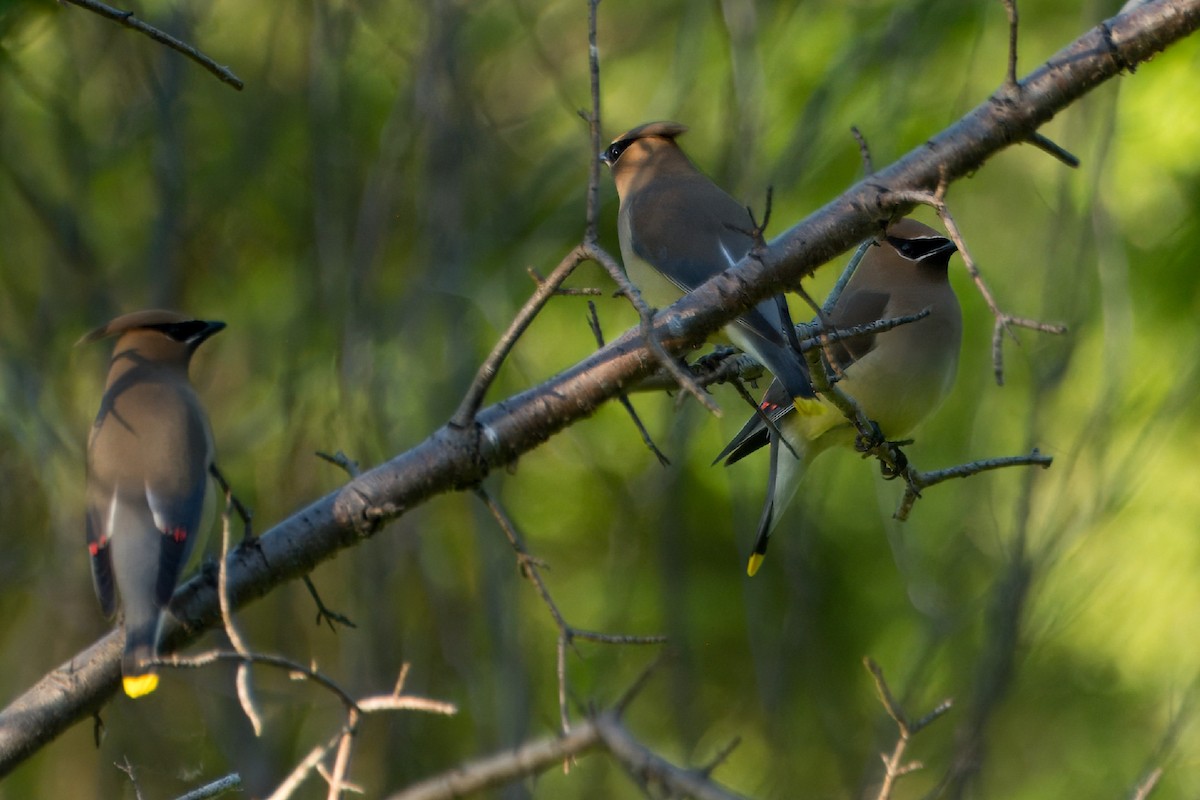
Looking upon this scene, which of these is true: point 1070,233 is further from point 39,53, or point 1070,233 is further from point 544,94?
point 39,53

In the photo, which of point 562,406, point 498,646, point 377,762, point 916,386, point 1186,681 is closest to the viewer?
point 562,406

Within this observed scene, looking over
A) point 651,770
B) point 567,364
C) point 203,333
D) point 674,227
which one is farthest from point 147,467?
point 567,364

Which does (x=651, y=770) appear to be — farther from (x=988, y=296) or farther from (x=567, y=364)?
(x=567, y=364)

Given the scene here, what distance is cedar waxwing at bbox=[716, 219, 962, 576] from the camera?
4332mm

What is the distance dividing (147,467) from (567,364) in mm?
3294

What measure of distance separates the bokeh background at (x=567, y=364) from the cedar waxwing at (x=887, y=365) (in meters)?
0.72

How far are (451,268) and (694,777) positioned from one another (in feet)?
14.5

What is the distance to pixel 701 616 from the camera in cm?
807

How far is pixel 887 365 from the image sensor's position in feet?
14.3

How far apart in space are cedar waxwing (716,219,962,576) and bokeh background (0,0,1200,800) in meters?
0.72

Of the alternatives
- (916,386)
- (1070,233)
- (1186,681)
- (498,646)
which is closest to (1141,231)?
(1070,233)

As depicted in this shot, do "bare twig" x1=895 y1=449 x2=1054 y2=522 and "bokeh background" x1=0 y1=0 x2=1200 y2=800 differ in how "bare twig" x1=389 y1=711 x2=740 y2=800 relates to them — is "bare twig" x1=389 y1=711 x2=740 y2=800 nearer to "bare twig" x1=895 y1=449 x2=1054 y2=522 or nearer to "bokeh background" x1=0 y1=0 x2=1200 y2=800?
"bare twig" x1=895 y1=449 x2=1054 y2=522

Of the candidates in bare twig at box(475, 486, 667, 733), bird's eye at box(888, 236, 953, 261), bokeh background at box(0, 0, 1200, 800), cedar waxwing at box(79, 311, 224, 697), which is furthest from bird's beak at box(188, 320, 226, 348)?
bird's eye at box(888, 236, 953, 261)

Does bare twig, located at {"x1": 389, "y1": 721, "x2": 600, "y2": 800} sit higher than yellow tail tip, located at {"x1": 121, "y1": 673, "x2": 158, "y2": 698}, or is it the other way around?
yellow tail tip, located at {"x1": 121, "y1": 673, "x2": 158, "y2": 698}
